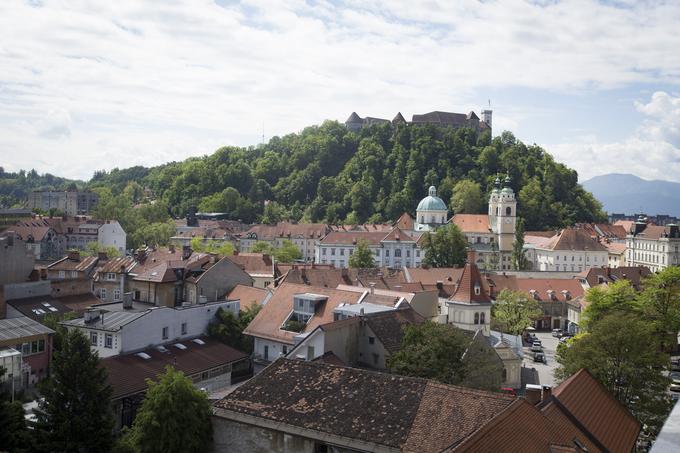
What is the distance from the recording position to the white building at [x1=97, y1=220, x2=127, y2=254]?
105 m

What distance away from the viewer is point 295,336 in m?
35.1

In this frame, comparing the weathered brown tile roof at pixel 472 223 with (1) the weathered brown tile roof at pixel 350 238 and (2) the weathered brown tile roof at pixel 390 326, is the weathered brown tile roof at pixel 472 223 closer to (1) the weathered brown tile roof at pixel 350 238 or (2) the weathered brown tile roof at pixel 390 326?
(1) the weathered brown tile roof at pixel 350 238

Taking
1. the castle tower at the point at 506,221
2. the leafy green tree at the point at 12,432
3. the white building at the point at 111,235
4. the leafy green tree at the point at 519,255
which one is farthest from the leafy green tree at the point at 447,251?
the leafy green tree at the point at 12,432

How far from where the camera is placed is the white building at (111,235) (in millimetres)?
104750

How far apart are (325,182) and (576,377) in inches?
4952

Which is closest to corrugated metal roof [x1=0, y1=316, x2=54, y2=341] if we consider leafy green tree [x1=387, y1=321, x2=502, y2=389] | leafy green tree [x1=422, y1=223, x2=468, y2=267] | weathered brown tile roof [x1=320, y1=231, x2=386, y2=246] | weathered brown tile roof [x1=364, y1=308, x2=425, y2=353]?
weathered brown tile roof [x1=364, y1=308, x2=425, y2=353]

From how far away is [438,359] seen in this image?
88.5ft

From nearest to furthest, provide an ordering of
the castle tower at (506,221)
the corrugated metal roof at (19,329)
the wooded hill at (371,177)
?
the corrugated metal roof at (19,329), the castle tower at (506,221), the wooded hill at (371,177)

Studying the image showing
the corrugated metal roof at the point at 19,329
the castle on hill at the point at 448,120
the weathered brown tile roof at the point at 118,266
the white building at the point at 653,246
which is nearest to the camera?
the corrugated metal roof at the point at 19,329

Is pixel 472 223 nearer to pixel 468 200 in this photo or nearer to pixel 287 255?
pixel 468 200

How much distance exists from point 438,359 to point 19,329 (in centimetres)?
2236

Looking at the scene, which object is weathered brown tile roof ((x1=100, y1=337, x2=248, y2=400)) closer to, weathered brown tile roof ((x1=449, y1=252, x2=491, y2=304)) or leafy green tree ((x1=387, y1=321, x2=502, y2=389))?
leafy green tree ((x1=387, y1=321, x2=502, y2=389))

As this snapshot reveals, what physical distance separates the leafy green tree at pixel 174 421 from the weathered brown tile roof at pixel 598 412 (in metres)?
11.2

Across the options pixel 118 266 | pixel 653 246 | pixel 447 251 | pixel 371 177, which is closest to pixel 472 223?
pixel 447 251
